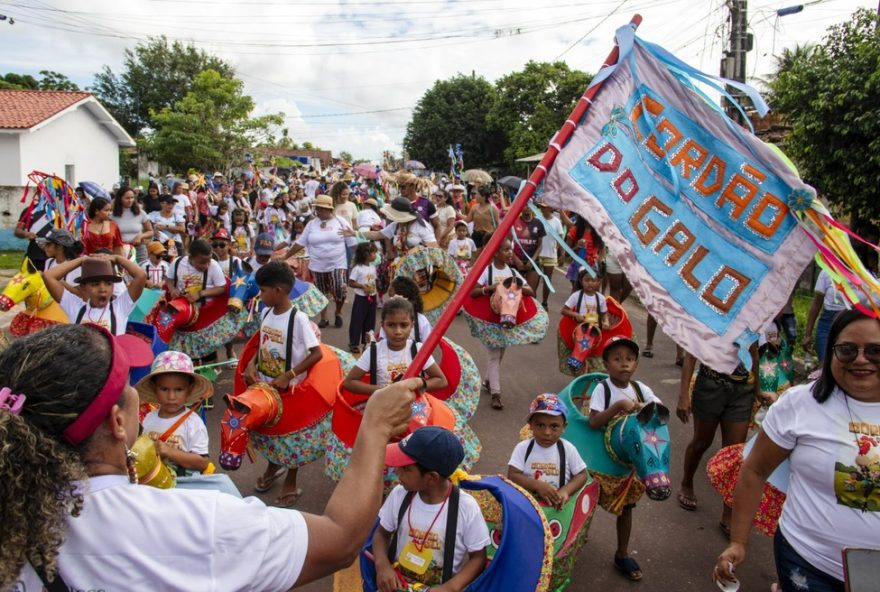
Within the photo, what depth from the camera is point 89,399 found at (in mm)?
1561

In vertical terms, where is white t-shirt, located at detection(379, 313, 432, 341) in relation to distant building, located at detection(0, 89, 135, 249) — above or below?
above

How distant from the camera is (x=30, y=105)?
2597 centimetres

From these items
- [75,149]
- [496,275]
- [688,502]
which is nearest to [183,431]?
[688,502]

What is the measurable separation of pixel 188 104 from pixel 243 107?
2793mm

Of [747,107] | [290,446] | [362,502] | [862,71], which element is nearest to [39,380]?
[362,502]

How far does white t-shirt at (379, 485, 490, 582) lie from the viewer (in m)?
3.11

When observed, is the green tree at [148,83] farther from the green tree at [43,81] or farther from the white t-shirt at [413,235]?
the white t-shirt at [413,235]

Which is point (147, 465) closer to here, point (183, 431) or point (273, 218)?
point (183, 431)

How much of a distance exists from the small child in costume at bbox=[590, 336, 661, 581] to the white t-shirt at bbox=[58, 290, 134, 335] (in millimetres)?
3625

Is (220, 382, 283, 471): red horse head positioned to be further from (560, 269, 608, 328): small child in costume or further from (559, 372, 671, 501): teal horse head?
(560, 269, 608, 328): small child in costume

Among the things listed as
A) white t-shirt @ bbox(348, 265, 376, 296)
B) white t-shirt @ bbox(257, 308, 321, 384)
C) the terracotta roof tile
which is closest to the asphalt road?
white t-shirt @ bbox(257, 308, 321, 384)

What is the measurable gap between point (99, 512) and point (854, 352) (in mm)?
2608

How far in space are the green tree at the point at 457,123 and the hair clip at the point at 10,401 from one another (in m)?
51.4

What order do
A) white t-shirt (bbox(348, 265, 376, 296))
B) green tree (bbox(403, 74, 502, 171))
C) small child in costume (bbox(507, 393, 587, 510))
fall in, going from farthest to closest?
green tree (bbox(403, 74, 502, 171))
white t-shirt (bbox(348, 265, 376, 296))
small child in costume (bbox(507, 393, 587, 510))
